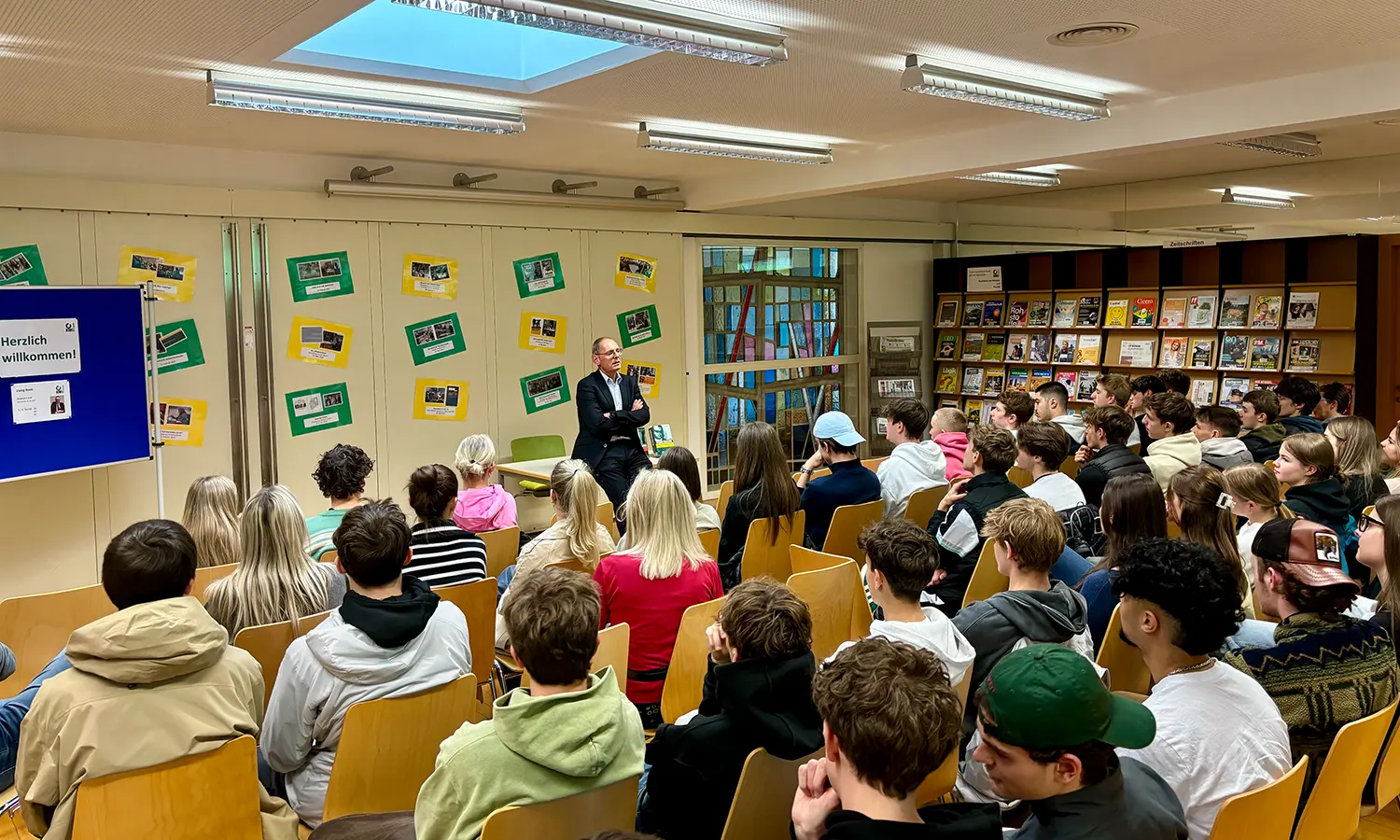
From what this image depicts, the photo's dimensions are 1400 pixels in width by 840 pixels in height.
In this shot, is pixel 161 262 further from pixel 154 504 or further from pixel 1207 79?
pixel 1207 79

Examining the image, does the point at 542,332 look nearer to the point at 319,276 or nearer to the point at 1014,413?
the point at 319,276

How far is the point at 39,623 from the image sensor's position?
11.3 feet

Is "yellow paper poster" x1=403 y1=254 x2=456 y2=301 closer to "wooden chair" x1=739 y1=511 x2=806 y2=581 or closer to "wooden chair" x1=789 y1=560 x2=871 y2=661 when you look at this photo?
"wooden chair" x1=739 y1=511 x2=806 y2=581

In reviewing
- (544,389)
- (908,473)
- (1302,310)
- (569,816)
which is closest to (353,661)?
(569,816)

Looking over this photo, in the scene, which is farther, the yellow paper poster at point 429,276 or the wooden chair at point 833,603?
the yellow paper poster at point 429,276

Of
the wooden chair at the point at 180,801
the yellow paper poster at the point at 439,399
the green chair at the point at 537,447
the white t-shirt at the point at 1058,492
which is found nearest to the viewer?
the wooden chair at the point at 180,801

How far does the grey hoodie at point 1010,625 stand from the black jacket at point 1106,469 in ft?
8.63

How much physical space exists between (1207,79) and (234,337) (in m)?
6.33

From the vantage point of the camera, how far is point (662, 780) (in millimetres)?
2295

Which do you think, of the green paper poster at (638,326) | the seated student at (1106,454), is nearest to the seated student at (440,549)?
the seated student at (1106,454)

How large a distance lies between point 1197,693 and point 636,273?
23.8ft

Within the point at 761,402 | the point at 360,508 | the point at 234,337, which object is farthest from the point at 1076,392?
the point at 360,508

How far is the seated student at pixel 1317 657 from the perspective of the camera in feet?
7.95

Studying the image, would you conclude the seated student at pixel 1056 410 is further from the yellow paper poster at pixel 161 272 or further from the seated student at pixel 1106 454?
the yellow paper poster at pixel 161 272
